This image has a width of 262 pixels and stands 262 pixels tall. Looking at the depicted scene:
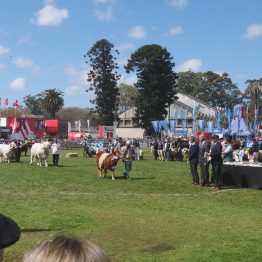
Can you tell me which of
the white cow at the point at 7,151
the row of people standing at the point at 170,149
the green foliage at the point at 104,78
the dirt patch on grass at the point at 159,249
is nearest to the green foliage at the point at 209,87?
the green foliage at the point at 104,78

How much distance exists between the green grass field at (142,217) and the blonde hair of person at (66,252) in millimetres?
3091

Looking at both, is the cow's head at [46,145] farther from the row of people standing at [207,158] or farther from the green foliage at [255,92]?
the green foliage at [255,92]

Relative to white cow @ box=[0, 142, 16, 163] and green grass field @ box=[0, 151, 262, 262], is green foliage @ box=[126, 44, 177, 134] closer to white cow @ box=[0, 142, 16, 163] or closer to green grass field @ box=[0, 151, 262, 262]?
white cow @ box=[0, 142, 16, 163]

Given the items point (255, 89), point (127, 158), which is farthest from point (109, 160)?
point (255, 89)

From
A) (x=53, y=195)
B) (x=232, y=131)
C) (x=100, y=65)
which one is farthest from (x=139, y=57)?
(x=53, y=195)

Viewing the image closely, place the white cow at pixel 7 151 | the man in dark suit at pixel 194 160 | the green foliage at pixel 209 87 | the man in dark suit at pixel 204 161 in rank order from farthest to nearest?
1. the green foliage at pixel 209 87
2. the white cow at pixel 7 151
3. the man in dark suit at pixel 194 160
4. the man in dark suit at pixel 204 161

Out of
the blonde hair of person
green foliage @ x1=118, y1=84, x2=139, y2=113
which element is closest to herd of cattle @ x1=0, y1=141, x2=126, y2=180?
the blonde hair of person

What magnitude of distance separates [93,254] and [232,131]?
3570 centimetres

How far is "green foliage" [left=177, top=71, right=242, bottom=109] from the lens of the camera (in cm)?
13188

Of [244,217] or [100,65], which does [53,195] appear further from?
[100,65]

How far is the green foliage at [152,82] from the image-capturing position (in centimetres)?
8038

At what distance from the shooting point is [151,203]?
1497cm

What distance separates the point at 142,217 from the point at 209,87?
406 feet

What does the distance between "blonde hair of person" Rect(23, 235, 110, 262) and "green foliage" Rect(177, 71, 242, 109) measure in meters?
131
